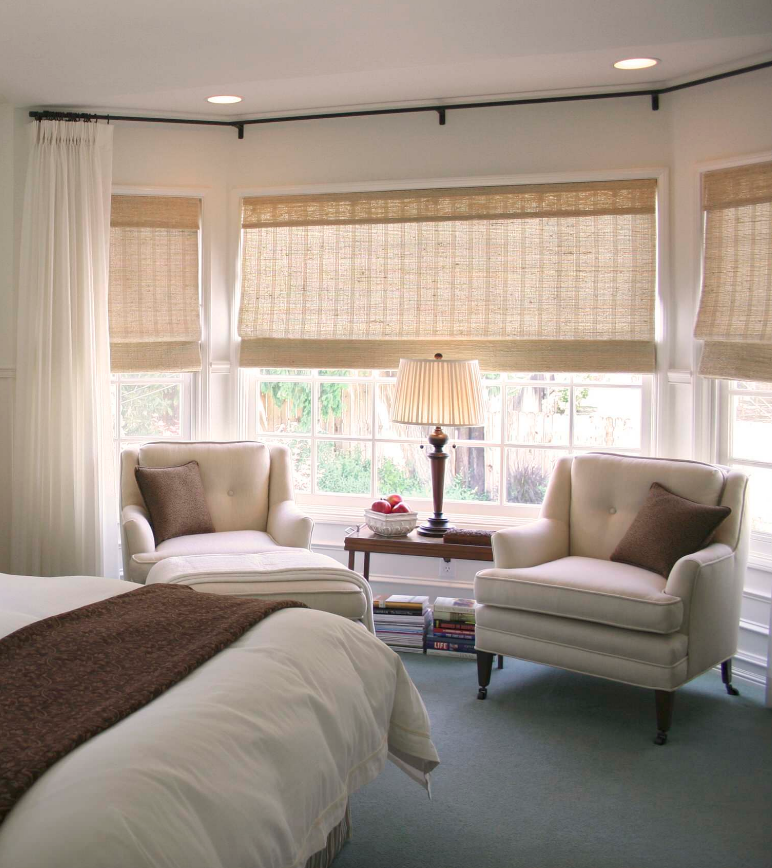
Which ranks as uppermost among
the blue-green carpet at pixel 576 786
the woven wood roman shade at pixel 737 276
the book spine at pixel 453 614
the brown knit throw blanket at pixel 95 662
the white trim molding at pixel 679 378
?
the woven wood roman shade at pixel 737 276

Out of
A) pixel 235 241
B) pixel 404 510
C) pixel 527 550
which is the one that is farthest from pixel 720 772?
pixel 235 241

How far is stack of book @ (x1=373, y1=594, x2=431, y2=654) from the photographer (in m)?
4.05

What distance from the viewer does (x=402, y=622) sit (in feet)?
13.3

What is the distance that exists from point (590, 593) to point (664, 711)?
476 millimetres

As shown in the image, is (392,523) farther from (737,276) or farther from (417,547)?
(737,276)

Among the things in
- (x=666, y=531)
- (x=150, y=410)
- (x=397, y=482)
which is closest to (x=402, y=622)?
(x=397, y=482)

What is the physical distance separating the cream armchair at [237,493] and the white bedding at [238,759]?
1.64m

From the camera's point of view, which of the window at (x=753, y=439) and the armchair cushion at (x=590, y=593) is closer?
the armchair cushion at (x=590, y=593)

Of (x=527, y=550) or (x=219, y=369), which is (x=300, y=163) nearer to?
(x=219, y=369)

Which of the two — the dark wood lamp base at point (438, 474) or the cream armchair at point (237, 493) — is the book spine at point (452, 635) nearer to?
the dark wood lamp base at point (438, 474)

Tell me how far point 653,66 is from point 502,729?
283cm

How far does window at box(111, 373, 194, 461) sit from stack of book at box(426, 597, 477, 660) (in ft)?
5.95

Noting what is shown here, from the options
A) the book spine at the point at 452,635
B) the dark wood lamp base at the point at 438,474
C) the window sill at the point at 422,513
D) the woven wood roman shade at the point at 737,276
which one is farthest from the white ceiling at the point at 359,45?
the book spine at the point at 452,635

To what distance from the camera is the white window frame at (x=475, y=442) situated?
4191 mm
